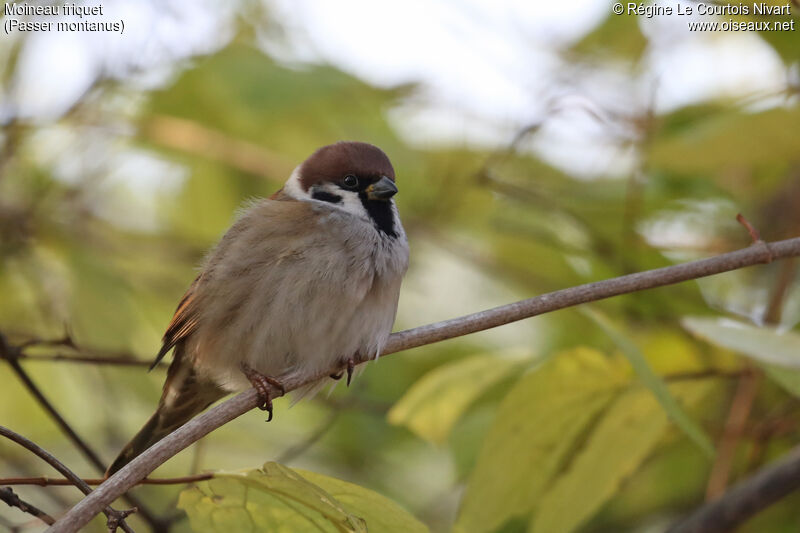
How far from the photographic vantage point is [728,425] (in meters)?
2.66

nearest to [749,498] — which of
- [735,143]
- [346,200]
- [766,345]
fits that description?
[766,345]

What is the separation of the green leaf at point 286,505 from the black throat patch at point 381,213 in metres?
1.19

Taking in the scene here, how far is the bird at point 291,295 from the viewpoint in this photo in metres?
2.49

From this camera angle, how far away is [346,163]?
2926mm

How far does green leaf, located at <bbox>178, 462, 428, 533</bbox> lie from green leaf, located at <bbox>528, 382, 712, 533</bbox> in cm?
52

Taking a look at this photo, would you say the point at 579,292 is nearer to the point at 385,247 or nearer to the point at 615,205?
the point at 385,247

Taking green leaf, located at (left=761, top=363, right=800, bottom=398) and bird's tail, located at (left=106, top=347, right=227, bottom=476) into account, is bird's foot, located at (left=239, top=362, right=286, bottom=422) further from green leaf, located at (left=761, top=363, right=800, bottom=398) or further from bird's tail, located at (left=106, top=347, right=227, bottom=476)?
green leaf, located at (left=761, top=363, right=800, bottom=398)

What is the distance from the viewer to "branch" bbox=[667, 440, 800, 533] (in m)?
2.12

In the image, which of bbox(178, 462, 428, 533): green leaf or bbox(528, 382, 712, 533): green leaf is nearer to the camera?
bbox(178, 462, 428, 533): green leaf

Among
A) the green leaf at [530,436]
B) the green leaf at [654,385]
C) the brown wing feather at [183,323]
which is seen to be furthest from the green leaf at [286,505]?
the brown wing feather at [183,323]

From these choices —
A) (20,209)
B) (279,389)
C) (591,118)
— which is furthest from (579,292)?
(20,209)

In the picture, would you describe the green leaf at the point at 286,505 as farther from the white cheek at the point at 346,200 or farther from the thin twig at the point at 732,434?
the thin twig at the point at 732,434

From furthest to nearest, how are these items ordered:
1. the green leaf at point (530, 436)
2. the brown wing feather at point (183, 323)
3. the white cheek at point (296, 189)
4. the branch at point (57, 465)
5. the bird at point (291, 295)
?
the white cheek at point (296, 189) < the brown wing feather at point (183, 323) < the bird at point (291, 295) < the green leaf at point (530, 436) < the branch at point (57, 465)

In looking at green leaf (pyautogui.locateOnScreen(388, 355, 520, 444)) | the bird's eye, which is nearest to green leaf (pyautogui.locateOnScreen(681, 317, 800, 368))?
green leaf (pyautogui.locateOnScreen(388, 355, 520, 444))
